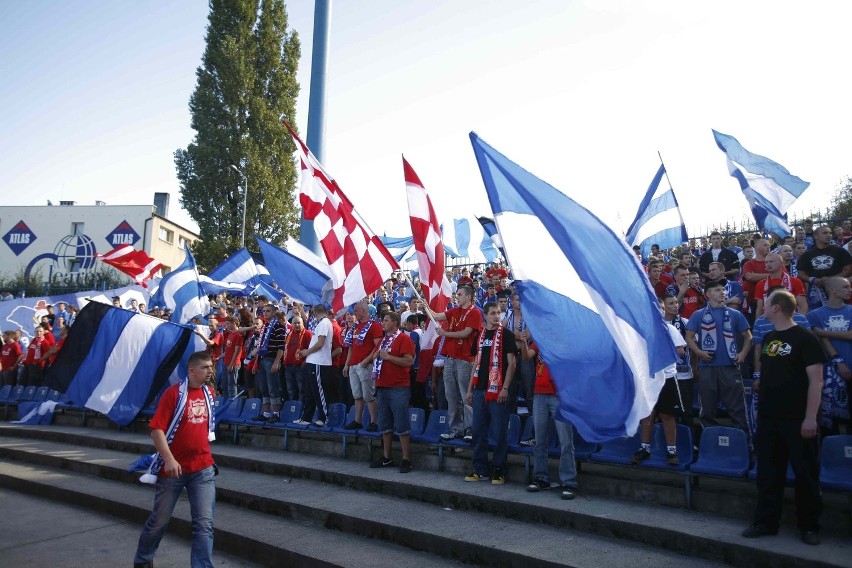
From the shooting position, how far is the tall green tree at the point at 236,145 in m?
32.6

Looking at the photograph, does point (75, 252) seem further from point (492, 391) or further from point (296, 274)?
point (492, 391)

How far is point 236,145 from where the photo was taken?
3275 cm

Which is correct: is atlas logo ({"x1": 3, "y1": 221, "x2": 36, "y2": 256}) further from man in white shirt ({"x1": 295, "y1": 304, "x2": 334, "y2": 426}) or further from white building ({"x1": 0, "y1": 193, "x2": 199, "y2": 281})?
man in white shirt ({"x1": 295, "y1": 304, "x2": 334, "y2": 426})

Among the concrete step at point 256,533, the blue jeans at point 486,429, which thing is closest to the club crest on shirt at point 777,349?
the blue jeans at point 486,429

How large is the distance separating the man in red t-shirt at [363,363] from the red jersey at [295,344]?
1379mm

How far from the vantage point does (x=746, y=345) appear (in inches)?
271

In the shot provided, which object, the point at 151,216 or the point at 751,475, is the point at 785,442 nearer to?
the point at 751,475

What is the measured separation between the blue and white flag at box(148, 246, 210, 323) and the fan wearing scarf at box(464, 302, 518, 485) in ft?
26.2

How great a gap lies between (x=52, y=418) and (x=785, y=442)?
15.4 m

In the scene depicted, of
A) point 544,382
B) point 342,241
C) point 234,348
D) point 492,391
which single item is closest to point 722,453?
point 544,382

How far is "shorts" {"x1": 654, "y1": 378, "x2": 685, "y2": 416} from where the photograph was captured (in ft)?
21.5

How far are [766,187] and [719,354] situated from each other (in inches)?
275

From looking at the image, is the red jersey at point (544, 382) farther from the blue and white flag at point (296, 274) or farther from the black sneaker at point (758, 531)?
the blue and white flag at point (296, 274)

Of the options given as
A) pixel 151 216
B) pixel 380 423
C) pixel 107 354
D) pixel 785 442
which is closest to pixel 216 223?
pixel 151 216
